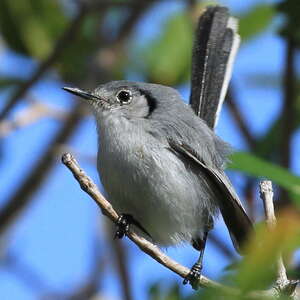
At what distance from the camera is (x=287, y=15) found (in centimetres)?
302

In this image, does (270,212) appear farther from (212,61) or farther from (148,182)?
(212,61)

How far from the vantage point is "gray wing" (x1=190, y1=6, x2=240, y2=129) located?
324cm

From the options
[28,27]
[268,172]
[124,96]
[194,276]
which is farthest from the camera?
A: [28,27]

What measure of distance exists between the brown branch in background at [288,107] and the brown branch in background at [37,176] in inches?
43.6

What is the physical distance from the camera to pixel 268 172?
165 centimetres

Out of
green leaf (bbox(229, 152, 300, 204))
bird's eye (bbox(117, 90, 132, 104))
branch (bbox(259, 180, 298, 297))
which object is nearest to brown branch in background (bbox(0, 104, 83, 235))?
bird's eye (bbox(117, 90, 132, 104))

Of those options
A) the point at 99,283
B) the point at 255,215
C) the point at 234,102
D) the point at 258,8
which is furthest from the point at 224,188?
the point at 258,8

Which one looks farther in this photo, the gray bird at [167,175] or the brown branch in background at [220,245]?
the brown branch in background at [220,245]

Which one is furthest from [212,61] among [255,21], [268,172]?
[268,172]

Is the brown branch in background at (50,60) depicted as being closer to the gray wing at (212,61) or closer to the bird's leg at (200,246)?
the gray wing at (212,61)

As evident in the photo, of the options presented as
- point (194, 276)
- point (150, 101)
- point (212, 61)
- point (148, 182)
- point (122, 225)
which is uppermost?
point (212, 61)

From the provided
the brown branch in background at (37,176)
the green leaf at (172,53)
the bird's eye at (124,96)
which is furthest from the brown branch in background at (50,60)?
the green leaf at (172,53)

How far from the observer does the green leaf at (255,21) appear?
407 centimetres

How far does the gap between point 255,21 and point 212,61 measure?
83 cm
